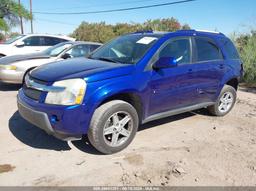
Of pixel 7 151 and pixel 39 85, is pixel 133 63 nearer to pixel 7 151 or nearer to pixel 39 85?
pixel 39 85

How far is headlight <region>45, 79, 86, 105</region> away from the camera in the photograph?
344 centimetres

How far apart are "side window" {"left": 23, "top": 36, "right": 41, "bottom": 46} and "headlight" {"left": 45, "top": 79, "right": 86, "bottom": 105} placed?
870cm

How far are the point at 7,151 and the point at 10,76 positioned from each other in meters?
3.70

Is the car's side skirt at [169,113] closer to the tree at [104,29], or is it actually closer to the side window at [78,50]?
the side window at [78,50]

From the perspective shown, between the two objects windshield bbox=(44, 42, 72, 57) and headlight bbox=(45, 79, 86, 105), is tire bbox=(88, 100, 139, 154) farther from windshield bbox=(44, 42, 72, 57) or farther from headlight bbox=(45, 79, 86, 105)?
windshield bbox=(44, 42, 72, 57)

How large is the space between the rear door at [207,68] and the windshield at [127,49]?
3.17 ft

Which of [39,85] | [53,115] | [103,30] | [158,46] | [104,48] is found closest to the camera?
[53,115]

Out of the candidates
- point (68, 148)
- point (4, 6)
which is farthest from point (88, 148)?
point (4, 6)

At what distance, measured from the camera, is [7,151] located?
12.7ft

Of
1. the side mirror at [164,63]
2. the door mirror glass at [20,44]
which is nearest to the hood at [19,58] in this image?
the door mirror glass at [20,44]

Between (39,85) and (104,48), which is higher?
Result: (104,48)

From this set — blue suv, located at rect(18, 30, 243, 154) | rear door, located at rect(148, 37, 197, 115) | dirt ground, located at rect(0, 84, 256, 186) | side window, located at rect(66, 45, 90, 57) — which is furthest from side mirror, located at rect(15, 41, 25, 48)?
rear door, located at rect(148, 37, 197, 115)

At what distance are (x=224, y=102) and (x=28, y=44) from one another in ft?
28.4

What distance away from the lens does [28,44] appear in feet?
37.1
